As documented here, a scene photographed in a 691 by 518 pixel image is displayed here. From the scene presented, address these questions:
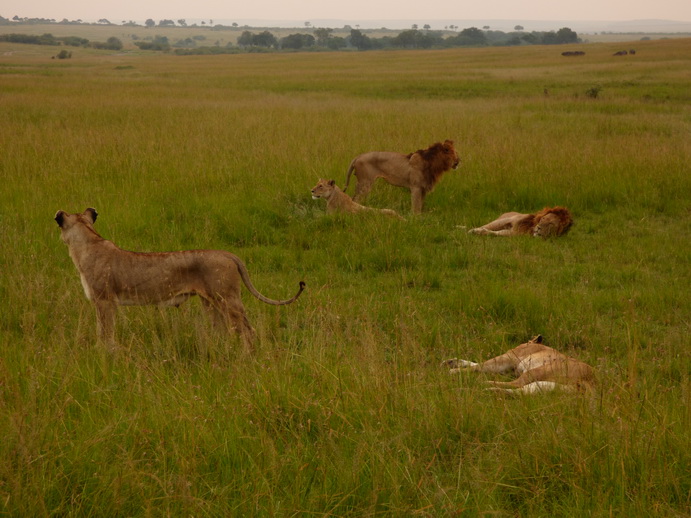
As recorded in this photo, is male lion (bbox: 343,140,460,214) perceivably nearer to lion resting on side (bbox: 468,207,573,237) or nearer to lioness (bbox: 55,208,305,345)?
lion resting on side (bbox: 468,207,573,237)

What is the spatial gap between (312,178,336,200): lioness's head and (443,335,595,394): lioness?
5.09 meters

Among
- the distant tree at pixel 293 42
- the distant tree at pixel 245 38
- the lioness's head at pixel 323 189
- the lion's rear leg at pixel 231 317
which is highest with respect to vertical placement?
the distant tree at pixel 245 38

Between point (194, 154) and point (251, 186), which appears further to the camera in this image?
point (194, 154)

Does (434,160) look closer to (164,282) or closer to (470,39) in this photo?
(164,282)

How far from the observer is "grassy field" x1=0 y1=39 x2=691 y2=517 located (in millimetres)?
3174

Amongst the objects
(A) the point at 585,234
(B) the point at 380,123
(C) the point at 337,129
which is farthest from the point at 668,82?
(A) the point at 585,234

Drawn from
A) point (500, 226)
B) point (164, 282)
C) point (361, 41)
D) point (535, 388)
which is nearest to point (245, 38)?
point (361, 41)

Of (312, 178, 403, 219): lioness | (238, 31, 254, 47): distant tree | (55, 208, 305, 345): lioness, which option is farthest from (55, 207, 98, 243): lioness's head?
(238, 31, 254, 47): distant tree

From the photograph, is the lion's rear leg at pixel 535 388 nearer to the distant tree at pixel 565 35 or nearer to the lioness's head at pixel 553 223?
the lioness's head at pixel 553 223

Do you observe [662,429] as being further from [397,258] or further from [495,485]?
[397,258]

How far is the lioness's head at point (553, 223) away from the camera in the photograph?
377 inches

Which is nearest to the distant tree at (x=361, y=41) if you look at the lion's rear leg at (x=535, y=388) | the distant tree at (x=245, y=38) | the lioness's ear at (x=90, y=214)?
the distant tree at (x=245, y=38)

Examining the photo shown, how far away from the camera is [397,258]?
844cm

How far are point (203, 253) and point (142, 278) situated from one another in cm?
51
